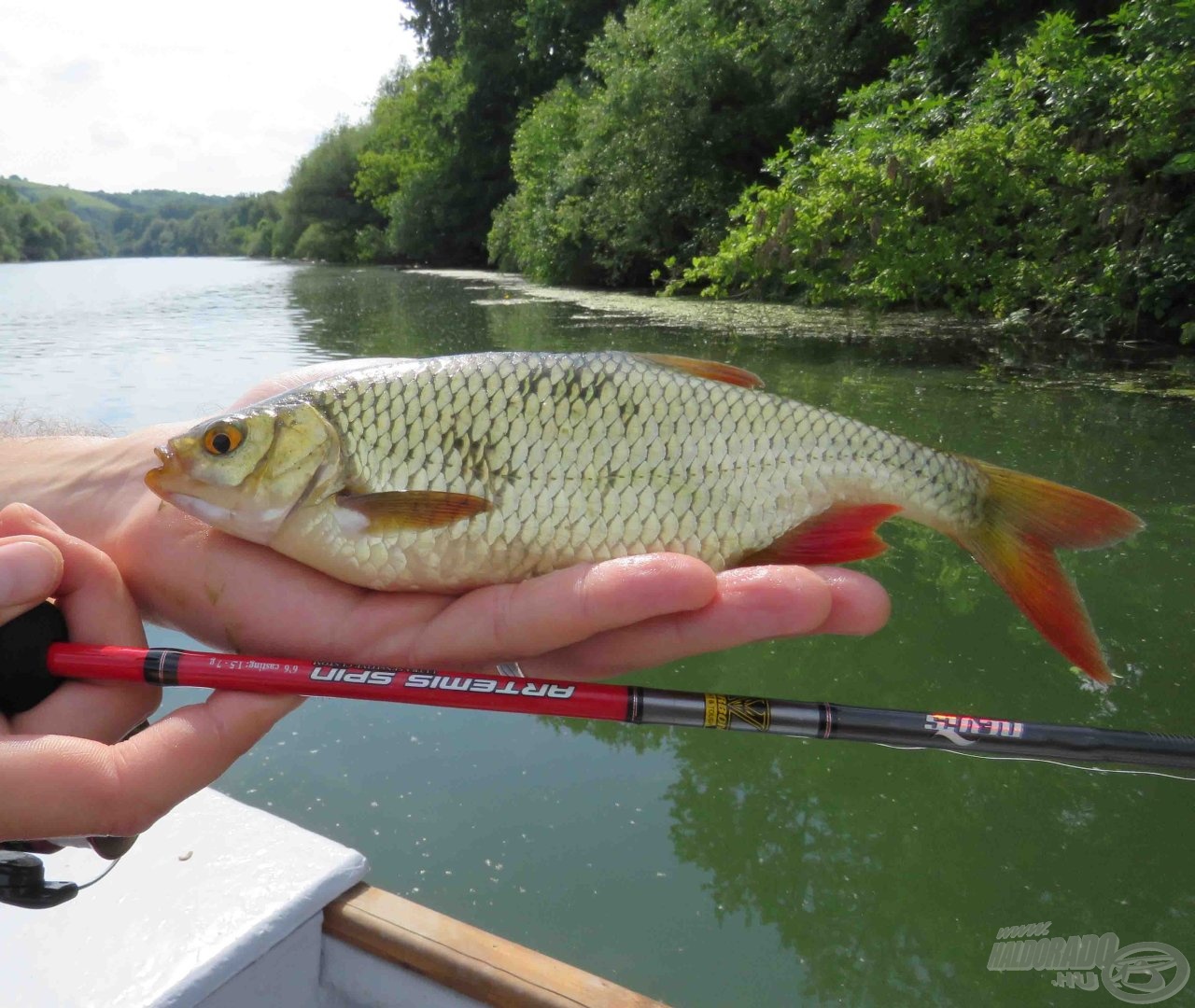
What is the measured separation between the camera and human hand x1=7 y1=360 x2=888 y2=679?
53.2 inches

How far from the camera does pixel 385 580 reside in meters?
1.56

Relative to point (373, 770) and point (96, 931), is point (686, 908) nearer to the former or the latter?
point (373, 770)

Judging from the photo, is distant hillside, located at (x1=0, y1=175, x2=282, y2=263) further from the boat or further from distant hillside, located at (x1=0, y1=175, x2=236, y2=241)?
the boat

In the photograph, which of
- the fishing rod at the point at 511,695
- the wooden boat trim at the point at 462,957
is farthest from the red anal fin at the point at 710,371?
the wooden boat trim at the point at 462,957

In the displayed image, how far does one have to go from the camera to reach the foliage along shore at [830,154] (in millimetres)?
8195

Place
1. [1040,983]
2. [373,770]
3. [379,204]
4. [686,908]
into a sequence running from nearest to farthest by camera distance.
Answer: [1040,983]
[686,908]
[373,770]
[379,204]

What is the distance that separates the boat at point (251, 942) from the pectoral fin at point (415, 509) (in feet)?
2.79

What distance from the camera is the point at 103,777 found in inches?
42.8

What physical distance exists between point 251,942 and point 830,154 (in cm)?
991

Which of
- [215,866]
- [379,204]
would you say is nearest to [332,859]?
[215,866]

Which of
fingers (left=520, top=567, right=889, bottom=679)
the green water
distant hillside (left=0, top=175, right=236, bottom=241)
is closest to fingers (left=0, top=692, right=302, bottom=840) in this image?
fingers (left=520, top=567, right=889, bottom=679)

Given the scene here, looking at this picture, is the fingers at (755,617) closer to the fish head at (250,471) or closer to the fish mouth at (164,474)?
the fish head at (250,471)

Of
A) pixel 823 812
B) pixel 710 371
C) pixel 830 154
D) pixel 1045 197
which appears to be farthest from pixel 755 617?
pixel 830 154

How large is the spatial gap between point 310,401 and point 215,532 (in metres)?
0.31
